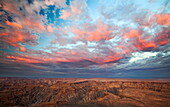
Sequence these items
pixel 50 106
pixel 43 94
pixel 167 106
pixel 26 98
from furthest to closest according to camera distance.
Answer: pixel 43 94 < pixel 26 98 < pixel 167 106 < pixel 50 106

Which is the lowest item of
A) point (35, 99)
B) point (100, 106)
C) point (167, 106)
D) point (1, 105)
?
point (35, 99)

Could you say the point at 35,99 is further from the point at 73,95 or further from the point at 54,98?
the point at 73,95

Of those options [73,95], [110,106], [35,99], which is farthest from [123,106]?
[35,99]

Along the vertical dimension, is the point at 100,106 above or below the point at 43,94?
above

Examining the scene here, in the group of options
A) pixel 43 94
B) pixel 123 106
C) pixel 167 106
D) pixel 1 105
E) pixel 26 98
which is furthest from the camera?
pixel 43 94

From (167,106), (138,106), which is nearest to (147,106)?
(138,106)

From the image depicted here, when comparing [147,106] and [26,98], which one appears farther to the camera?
[26,98]

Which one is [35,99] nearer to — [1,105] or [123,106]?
[1,105]

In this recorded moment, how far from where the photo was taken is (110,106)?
95.7ft

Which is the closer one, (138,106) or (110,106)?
(138,106)

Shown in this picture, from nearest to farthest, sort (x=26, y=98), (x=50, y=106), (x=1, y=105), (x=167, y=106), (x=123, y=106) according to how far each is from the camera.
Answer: (x=50, y=106) < (x=167, y=106) < (x=123, y=106) < (x=1, y=105) < (x=26, y=98)

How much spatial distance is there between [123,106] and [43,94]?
6352 centimetres

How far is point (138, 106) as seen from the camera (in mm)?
27359

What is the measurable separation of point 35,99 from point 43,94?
21.2ft
